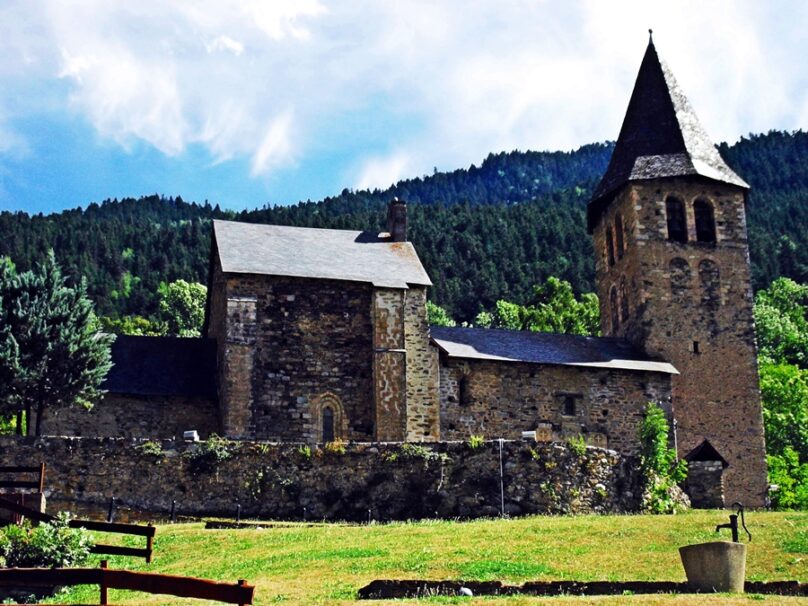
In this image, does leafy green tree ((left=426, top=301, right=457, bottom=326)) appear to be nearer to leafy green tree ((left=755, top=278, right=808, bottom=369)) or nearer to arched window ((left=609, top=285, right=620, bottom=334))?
leafy green tree ((left=755, top=278, right=808, bottom=369))

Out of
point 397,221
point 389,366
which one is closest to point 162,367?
point 389,366

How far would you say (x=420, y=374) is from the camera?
130 ft

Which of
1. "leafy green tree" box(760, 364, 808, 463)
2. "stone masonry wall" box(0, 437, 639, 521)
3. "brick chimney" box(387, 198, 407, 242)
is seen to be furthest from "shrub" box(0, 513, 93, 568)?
"leafy green tree" box(760, 364, 808, 463)

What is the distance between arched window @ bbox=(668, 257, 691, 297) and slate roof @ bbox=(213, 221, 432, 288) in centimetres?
1037

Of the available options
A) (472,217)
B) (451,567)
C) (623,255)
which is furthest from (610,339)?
(472,217)

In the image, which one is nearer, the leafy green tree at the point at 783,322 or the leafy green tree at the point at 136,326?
the leafy green tree at the point at 783,322

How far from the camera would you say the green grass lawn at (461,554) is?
18.4 metres

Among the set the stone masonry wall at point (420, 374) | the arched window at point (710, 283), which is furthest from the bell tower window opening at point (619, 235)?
the stone masonry wall at point (420, 374)

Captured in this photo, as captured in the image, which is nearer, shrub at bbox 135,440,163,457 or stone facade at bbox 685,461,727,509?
shrub at bbox 135,440,163,457

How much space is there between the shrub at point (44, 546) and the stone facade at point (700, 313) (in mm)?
28367

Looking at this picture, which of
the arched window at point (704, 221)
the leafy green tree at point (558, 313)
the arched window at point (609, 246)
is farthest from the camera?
the leafy green tree at point (558, 313)

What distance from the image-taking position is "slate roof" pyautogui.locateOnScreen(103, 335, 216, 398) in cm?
3834

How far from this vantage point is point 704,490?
3644 centimetres

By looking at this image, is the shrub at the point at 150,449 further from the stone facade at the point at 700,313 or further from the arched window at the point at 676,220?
the arched window at the point at 676,220
